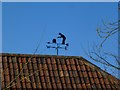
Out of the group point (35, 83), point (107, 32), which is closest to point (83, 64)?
point (35, 83)

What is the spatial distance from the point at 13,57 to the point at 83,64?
104 inches

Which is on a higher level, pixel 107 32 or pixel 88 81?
pixel 107 32

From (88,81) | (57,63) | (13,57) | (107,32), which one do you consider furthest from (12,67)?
(107,32)

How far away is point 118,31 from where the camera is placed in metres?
5.54

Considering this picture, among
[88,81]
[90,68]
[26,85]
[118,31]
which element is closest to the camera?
[118,31]

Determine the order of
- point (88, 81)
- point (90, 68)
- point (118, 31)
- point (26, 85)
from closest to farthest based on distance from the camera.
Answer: point (118, 31) → point (26, 85) → point (88, 81) → point (90, 68)

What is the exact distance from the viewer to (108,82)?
12891mm

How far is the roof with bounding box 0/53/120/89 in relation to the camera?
12023 mm

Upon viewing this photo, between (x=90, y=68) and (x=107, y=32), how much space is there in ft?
26.0

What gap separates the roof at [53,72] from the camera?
39.4ft

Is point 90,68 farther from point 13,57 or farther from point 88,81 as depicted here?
point 13,57

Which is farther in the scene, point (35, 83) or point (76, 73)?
point (76, 73)

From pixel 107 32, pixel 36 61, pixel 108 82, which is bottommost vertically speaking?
pixel 108 82

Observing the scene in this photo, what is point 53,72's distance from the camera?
12.7 meters
